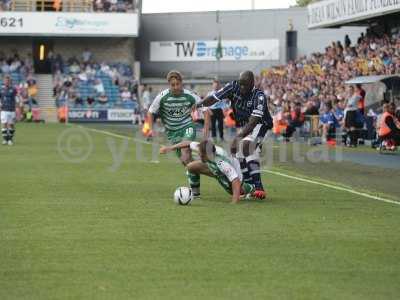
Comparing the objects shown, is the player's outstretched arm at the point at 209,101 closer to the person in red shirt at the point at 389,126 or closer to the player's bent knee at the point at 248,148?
the player's bent knee at the point at 248,148

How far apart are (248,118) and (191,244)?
16.8 feet

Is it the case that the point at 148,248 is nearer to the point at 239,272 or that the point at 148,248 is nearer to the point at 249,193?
the point at 239,272

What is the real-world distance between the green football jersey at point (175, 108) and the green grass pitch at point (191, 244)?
108 centimetres

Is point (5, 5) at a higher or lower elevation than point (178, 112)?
higher

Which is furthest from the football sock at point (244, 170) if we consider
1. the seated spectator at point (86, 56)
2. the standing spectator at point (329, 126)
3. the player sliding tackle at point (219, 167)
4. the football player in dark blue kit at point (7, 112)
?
the seated spectator at point (86, 56)

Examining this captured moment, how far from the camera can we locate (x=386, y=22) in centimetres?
4138

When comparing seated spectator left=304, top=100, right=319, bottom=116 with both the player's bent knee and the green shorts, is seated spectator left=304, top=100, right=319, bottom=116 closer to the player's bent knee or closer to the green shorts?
the green shorts

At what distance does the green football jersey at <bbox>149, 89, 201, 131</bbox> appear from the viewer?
49.1 ft

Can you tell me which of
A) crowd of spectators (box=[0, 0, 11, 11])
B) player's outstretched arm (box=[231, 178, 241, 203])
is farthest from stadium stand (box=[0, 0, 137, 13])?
player's outstretched arm (box=[231, 178, 241, 203])

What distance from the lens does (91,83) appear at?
6003cm

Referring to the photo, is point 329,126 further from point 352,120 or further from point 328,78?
point 328,78

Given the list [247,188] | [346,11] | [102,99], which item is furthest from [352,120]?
[102,99]

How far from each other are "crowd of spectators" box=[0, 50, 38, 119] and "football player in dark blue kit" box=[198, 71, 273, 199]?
42.3 m

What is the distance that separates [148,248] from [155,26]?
53045 millimetres
